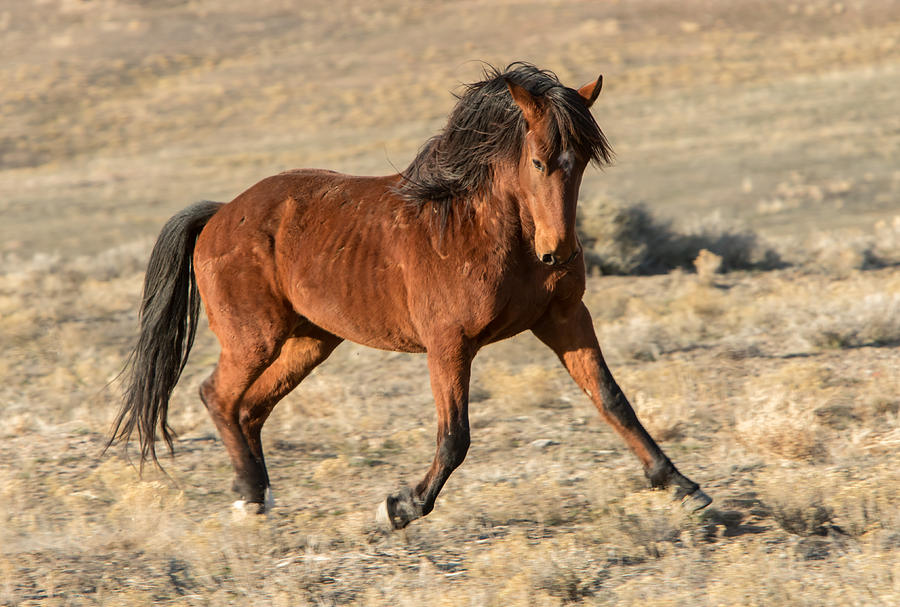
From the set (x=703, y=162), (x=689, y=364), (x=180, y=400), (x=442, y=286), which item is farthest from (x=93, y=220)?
(x=442, y=286)

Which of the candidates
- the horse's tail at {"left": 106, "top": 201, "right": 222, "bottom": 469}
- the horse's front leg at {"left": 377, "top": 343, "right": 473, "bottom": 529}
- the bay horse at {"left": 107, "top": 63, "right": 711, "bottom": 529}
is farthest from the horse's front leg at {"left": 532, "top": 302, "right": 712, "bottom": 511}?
the horse's tail at {"left": 106, "top": 201, "right": 222, "bottom": 469}

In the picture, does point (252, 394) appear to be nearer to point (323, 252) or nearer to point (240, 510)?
point (240, 510)

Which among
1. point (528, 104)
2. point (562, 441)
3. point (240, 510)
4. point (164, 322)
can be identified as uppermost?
point (528, 104)

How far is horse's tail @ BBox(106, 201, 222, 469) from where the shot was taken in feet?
20.0

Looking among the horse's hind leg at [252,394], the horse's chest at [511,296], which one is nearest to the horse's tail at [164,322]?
the horse's hind leg at [252,394]

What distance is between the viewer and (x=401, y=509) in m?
5.09

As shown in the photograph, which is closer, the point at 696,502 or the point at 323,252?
the point at 696,502

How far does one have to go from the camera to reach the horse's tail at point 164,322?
241 inches

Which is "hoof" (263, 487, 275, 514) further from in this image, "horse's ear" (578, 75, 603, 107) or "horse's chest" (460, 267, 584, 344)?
"horse's ear" (578, 75, 603, 107)

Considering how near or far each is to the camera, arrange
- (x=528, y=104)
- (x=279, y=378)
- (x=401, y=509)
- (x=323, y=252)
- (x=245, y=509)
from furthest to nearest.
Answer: (x=279, y=378)
(x=245, y=509)
(x=323, y=252)
(x=401, y=509)
(x=528, y=104)

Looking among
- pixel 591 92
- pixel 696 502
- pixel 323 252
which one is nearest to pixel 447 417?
pixel 323 252

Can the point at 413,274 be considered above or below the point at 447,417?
above

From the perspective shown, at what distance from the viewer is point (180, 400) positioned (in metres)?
8.44

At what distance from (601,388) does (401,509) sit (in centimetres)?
115
